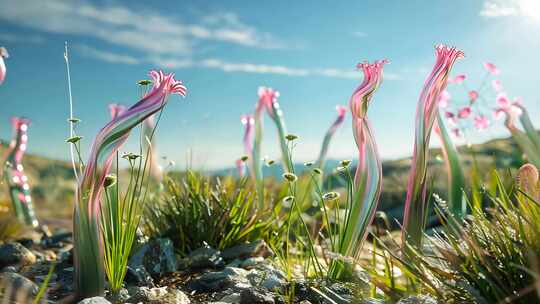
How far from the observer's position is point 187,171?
4.65 meters

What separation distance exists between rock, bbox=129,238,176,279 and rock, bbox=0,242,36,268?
3.66 feet

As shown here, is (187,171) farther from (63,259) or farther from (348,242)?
(348,242)

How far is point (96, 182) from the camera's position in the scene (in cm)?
280

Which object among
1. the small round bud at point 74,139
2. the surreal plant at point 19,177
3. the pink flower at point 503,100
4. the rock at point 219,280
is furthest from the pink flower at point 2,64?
the pink flower at point 503,100

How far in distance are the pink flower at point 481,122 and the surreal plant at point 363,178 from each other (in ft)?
15.2

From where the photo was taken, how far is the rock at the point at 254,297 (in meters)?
2.64

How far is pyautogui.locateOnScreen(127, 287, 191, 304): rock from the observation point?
9.41 feet

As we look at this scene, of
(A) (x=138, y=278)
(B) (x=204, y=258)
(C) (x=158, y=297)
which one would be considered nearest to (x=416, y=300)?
(C) (x=158, y=297)

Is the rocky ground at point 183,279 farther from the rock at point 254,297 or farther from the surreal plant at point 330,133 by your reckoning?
the surreal plant at point 330,133

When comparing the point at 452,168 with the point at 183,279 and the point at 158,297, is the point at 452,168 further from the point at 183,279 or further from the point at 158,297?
the point at 158,297

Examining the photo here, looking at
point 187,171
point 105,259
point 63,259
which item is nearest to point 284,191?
point 187,171

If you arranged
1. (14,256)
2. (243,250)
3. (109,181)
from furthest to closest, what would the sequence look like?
(14,256) < (243,250) < (109,181)

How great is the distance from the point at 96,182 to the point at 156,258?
44.5 inches

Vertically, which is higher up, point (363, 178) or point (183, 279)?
point (363, 178)
